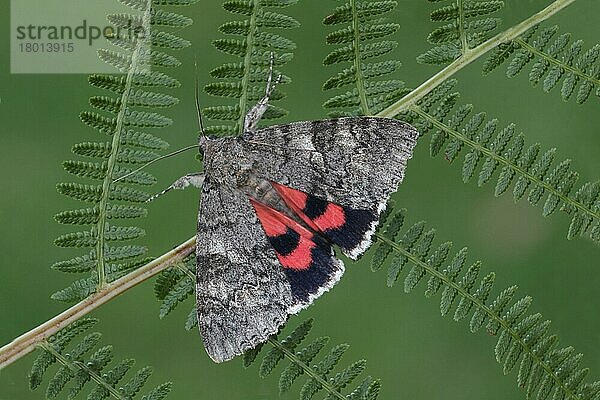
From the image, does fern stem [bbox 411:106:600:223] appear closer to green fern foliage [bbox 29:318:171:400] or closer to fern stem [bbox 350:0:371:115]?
fern stem [bbox 350:0:371:115]

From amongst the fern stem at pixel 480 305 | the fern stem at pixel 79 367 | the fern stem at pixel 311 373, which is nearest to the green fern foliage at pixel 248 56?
the fern stem at pixel 480 305

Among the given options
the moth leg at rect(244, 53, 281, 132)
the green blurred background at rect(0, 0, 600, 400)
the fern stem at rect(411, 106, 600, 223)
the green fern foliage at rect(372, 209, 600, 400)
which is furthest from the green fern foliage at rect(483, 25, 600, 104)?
the green blurred background at rect(0, 0, 600, 400)

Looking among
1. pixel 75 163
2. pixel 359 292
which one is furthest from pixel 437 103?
pixel 359 292

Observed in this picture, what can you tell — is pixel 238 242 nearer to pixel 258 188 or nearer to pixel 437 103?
pixel 258 188

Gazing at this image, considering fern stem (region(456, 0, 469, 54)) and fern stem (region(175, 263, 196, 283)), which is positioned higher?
fern stem (region(456, 0, 469, 54))

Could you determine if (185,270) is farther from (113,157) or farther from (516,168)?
(516,168)

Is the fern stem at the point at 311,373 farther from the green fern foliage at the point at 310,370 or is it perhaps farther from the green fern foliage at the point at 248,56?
the green fern foliage at the point at 248,56
